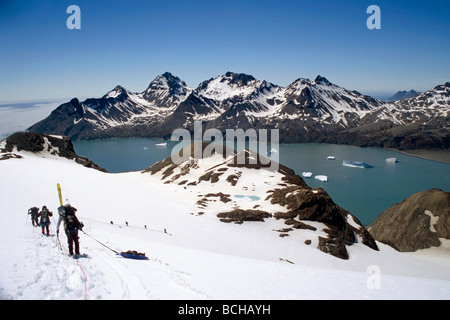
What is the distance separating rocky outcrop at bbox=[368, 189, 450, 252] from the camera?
5644 cm

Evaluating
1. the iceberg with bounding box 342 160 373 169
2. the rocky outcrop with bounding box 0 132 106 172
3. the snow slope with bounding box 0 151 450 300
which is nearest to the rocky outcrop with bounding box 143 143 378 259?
the snow slope with bounding box 0 151 450 300

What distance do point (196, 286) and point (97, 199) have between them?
27455 millimetres

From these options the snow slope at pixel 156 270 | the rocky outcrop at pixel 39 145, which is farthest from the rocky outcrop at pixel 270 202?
the rocky outcrop at pixel 39 145

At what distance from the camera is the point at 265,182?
62344mm

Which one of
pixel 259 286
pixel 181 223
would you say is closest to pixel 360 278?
pixel 259 286

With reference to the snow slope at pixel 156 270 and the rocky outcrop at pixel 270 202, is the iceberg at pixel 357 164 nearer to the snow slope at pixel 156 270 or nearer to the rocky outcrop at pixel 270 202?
the rocky outcrop at pixel 270 202

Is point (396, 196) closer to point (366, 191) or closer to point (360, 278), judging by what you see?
point (366, 191)

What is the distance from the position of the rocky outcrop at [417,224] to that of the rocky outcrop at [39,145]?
8610cm

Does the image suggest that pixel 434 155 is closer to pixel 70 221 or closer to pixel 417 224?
A: pixel 417 224

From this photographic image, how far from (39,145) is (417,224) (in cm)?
10972

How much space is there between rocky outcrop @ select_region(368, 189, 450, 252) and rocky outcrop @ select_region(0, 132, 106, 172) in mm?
86102

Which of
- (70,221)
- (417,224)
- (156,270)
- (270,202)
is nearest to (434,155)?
(417,224)

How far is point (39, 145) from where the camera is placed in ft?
272

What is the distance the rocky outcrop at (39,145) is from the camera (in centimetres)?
7744
